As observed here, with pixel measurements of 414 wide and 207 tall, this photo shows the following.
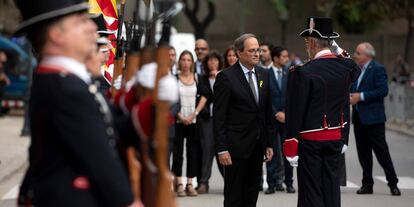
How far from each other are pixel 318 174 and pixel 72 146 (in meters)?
5.20

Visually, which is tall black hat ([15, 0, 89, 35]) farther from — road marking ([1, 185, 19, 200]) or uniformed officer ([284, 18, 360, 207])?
road marking ([1, 185, 19, 200])

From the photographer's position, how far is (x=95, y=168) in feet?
16.1

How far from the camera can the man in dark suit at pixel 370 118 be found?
14258mm

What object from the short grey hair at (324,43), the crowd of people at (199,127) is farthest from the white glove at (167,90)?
the crowd of people at (199,127)

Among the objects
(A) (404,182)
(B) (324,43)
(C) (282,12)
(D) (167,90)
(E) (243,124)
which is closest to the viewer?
(D) (167,90)

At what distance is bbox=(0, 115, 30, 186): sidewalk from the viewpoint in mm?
17375

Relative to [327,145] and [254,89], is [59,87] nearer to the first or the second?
[327,145]

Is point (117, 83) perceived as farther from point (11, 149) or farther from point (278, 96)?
point (11, 149)

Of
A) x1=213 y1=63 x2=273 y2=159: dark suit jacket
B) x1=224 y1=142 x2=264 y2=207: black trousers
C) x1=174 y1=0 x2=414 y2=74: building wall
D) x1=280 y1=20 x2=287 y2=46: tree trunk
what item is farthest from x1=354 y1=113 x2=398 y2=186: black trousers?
x1=174 y1=0 x2=414 y2=74: building wall

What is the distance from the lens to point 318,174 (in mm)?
9875

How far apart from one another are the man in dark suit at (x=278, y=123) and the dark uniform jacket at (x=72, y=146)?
9.74 meters

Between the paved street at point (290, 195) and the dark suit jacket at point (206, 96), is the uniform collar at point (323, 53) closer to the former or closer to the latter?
the paved street at point (290, 195)

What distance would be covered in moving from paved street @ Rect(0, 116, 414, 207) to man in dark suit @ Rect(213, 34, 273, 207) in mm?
2810

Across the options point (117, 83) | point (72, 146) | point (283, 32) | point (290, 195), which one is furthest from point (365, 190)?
point (283, 32)
